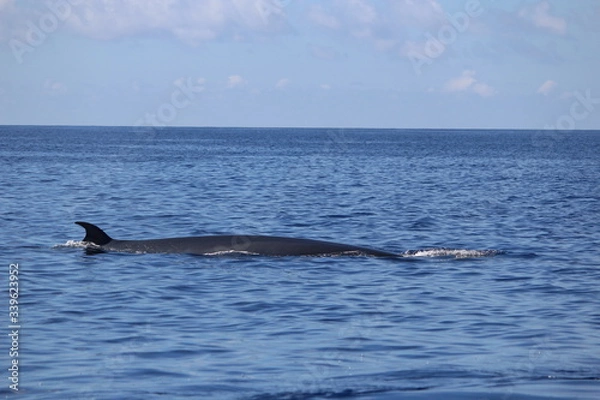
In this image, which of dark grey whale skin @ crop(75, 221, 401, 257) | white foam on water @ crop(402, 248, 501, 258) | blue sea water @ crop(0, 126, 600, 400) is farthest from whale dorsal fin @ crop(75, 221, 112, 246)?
white foam on water @ crop(402, 248, 501, 258)

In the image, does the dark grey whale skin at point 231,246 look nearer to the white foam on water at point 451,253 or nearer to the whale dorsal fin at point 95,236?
the whale dorsal fin at point 95,236

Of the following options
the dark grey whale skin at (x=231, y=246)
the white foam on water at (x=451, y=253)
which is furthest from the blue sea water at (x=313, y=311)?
the dark grey whale skin at (x=231, y=246)

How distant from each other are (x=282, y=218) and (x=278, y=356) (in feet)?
68.7

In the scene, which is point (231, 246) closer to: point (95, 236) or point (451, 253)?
point (95, 236)

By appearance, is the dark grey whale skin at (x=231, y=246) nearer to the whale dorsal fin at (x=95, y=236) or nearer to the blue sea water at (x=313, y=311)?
the whale dorsal fin at (x=95, y=236)

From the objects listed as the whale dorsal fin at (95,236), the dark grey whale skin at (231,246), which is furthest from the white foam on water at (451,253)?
the whale dorsal fin at (95,236)

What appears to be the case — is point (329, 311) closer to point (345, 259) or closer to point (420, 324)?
point (420, 324)

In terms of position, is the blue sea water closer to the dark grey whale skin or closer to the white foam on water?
the white foam on water

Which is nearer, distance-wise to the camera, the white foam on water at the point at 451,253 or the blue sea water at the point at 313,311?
the blue sea water at the point at 313,311

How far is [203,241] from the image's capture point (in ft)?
74.3

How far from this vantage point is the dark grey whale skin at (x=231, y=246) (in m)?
22.1

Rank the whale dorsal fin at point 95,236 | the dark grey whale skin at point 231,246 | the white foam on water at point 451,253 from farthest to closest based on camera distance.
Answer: the whale dorsal fin at point 95,236
the white foam on water at point 451,253
the dark grey whale skin at point 231,246

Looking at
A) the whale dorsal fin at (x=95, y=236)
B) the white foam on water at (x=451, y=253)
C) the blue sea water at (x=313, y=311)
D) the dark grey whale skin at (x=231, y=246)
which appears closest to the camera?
the blue sea water at (x=313, y=311)

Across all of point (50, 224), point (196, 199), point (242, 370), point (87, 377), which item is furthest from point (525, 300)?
point (196, 199)
